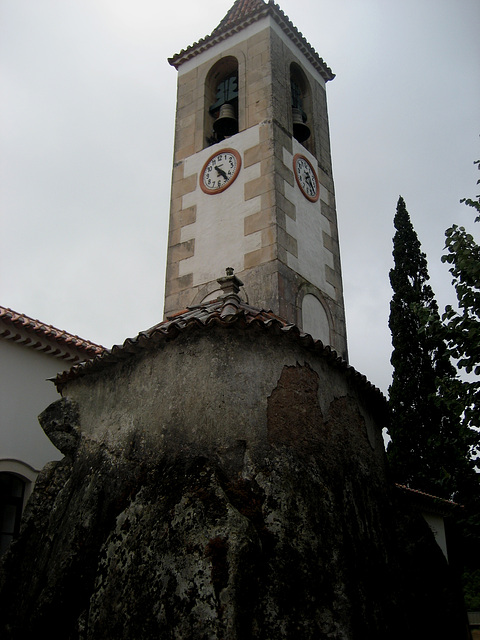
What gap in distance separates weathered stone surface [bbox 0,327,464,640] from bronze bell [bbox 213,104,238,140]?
809 cm

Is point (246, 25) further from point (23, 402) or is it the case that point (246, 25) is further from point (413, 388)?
point (413, 388)

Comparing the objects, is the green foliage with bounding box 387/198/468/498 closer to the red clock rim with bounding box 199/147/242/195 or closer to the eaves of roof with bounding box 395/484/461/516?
the eaves of roof with bounding box 395/484/461/516

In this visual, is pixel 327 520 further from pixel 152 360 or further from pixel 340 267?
pixel 340 267

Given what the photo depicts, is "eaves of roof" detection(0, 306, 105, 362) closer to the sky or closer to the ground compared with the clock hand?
closer to the ground

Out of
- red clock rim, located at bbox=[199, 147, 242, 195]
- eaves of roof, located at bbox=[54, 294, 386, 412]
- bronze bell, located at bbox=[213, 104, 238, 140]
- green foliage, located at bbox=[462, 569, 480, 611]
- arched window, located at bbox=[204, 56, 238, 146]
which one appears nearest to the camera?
eaves of roof, located at bbox=[54, 294, 386, 412]

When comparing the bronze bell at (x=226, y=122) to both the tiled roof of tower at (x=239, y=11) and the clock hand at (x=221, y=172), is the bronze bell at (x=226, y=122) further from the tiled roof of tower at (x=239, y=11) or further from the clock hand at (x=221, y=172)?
the tiled roof of tower at (x=239, y=11)

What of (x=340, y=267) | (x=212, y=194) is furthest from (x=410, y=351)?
(x=212, y=194)

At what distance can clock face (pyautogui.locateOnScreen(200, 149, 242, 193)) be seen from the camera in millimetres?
12228

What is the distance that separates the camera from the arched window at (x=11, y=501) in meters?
10.3

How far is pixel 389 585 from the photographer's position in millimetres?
6008

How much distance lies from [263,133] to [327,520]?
8558 mm

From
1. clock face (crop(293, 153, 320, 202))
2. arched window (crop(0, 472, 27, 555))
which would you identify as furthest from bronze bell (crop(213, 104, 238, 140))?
arched window (crop(0, 472, 27, 555))

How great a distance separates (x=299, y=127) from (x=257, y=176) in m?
2.28

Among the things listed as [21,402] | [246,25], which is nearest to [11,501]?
[21,402]
